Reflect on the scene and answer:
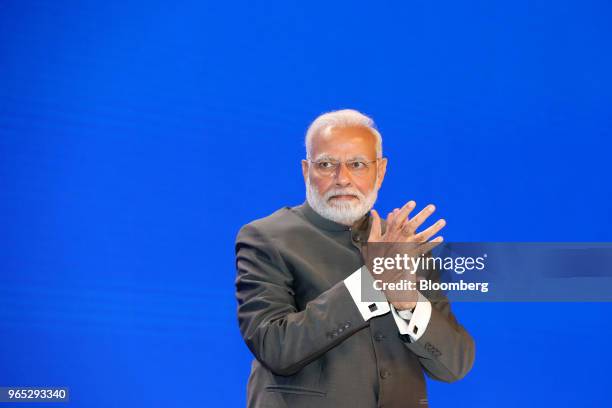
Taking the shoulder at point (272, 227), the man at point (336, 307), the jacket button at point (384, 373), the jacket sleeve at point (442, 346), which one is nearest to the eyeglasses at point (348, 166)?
the man at point (336, 307)

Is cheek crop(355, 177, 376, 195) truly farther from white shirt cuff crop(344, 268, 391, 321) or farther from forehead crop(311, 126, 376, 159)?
white shirt cuff crop(344, 268, 391, 321)

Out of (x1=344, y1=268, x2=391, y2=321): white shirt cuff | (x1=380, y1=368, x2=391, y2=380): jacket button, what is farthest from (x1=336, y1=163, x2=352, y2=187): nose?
(x1=380, y1=368, x2=391, y2=380): jacket button

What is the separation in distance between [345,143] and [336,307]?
558 mm

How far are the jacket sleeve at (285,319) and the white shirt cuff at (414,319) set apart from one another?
0.41 feet

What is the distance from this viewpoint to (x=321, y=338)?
2086 millimetres

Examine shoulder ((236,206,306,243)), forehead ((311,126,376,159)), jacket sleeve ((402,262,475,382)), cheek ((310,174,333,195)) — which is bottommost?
jacket sleeve ((402,262,475,382))

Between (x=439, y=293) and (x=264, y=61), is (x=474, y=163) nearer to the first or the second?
(x=264, y=61)

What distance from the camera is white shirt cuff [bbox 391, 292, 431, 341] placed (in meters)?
2.16

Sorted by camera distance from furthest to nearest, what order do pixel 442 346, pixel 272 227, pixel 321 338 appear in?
pixel 272 227 → pixel 442 346 → pixel 321 338

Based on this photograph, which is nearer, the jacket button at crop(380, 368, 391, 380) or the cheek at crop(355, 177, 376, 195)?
the jacket button at crop(380, 368, 391, 380)

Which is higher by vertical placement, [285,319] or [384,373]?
[285,319]

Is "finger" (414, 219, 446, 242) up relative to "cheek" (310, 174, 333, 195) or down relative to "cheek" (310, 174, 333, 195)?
down

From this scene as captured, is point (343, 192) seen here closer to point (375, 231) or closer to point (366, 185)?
point (366, 185)

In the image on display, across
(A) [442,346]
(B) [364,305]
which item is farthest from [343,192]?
(A) [442,346]
